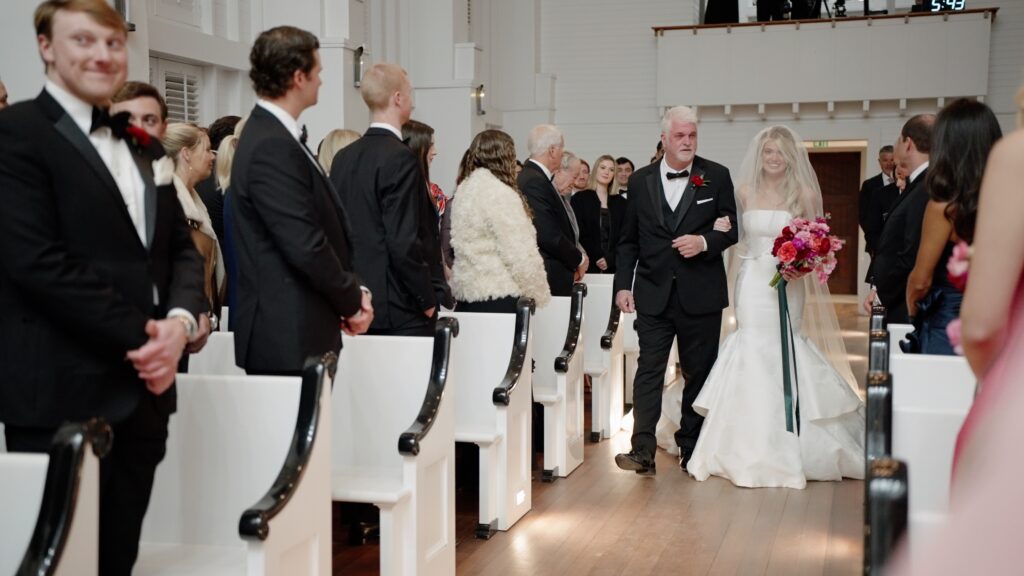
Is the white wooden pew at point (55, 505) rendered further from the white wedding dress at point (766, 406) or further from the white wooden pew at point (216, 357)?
the white wedding dress at point (766, 406)

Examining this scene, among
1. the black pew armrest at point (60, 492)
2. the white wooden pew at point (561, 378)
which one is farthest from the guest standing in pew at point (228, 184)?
the black pew armrest at point (60, 492)

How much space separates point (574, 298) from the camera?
605 cm

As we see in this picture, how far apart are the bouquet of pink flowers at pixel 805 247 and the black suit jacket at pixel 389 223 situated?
2096 millimetres

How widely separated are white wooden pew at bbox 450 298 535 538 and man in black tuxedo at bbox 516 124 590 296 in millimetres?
1298

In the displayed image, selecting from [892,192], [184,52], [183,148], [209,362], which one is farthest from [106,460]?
[892,192]

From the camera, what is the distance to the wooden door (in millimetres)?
17828

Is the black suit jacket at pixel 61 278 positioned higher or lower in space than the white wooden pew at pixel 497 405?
higher

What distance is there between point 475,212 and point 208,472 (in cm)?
258

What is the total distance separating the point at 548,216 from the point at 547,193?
0.45 feet

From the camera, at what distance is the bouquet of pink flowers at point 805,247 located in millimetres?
5621

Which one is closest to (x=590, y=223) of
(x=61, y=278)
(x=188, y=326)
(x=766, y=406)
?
(x=766, y=406)

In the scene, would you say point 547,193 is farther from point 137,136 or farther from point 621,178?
point 621,178

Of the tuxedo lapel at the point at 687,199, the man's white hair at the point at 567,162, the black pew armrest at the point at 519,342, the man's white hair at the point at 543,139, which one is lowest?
the black pew armrest at the point at 519,342

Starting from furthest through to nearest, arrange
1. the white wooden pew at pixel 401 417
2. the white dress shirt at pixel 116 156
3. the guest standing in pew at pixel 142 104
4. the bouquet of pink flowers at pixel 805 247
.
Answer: the bouquet of pink flowers at pixel 805 247
the white wooden pew at pixel 401 417
the guest standing in pew at pixel 142 104
the white dress shirt at pixel 116 156
